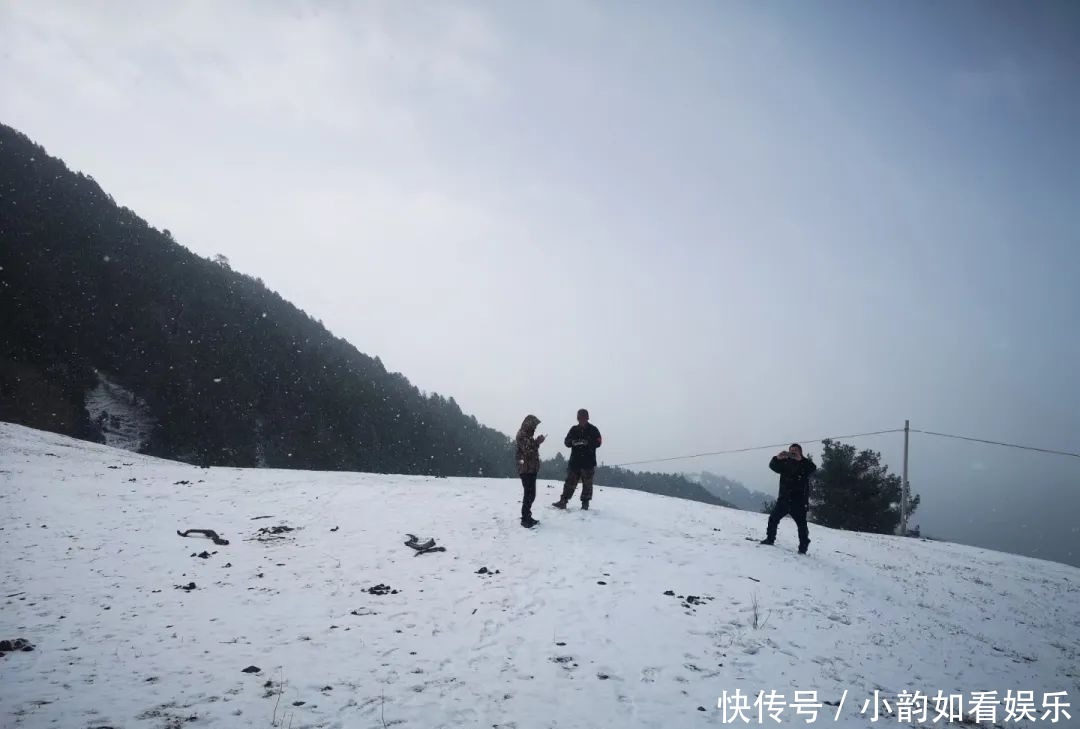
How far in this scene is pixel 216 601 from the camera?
27.7ft

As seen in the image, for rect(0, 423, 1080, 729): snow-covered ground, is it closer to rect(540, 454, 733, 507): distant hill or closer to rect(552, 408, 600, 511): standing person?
rect(552, 408, 600, 511): standing person

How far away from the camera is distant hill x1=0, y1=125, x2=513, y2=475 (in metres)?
58.9

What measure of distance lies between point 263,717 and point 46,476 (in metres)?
18.0

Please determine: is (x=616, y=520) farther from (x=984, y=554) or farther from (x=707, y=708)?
(x=984, y=554)

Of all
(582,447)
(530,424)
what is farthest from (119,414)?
(582,447)

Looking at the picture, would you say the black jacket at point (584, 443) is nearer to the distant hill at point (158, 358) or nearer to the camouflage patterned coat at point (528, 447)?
the camouflage patterned coat at point (528, 447)

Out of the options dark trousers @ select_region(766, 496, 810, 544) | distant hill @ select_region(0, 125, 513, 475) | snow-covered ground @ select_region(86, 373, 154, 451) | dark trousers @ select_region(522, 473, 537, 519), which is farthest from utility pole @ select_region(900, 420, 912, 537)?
snow-covered ground @ select_region(86, 373, 154, 451)

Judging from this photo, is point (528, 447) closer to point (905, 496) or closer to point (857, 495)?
point (905, 496)

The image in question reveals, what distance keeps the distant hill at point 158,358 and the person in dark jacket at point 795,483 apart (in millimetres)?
65941

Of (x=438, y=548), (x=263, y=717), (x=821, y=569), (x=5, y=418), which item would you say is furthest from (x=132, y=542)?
(x=5, y=418)

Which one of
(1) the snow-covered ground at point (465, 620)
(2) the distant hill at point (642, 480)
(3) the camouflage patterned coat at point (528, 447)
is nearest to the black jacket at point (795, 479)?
(1) the snow-covered ground at point (465, 620)

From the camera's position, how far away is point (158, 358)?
227 feet

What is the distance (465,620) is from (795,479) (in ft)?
30.2

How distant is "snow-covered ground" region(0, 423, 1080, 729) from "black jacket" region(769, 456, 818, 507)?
5.18 ft
